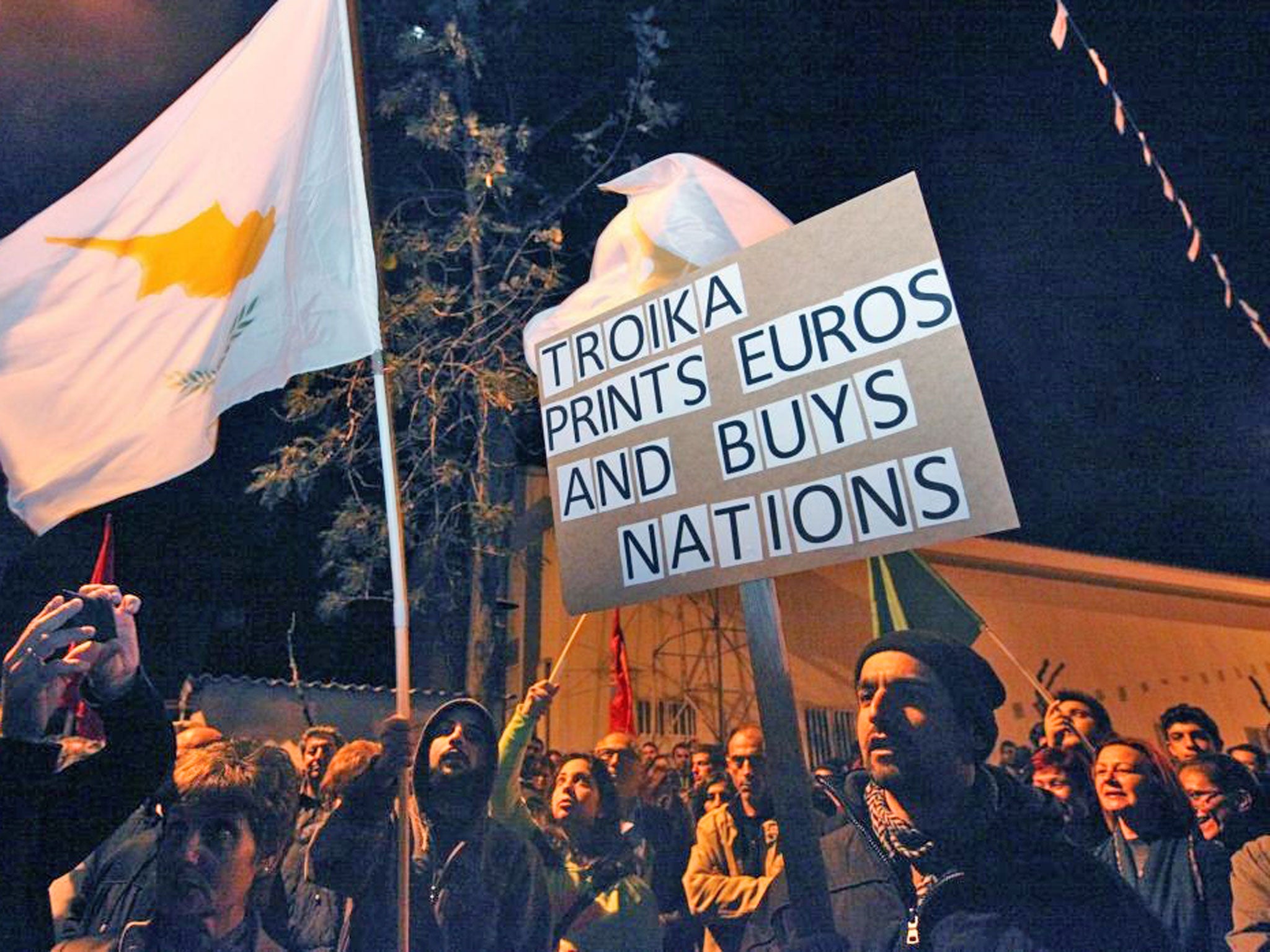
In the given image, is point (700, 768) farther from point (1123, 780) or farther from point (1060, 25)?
point (1060, 25)

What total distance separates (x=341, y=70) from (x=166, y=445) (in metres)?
1.44

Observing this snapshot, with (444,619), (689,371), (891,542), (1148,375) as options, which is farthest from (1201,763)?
(444,619)

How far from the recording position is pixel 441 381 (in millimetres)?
5727

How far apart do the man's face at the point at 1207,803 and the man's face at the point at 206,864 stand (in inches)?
176

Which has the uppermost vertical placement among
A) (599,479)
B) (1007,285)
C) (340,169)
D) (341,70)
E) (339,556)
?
(1007,285)

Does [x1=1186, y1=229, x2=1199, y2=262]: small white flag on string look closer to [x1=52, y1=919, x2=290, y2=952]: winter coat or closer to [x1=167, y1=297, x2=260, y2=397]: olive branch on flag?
[x1=167, y1=297, x2=260, y2=397]: olive branch on flag

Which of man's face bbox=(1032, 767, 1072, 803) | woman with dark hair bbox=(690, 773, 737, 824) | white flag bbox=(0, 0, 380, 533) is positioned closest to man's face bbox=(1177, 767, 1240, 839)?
man's face bbox=(1032, 767, 1072, 803)

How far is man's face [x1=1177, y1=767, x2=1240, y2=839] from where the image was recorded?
14.4ft

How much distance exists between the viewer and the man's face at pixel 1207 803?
438 centimetres

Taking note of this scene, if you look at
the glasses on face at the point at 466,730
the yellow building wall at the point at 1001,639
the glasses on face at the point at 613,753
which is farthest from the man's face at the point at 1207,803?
the glasses on face at the point at 466,730

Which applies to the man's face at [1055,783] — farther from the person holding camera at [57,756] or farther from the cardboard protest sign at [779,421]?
the person holding camera at [57,756]

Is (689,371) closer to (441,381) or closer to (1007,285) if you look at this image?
(441,381)

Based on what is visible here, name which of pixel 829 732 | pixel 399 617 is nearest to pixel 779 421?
pixel 399 617

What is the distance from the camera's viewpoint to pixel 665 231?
335cm
